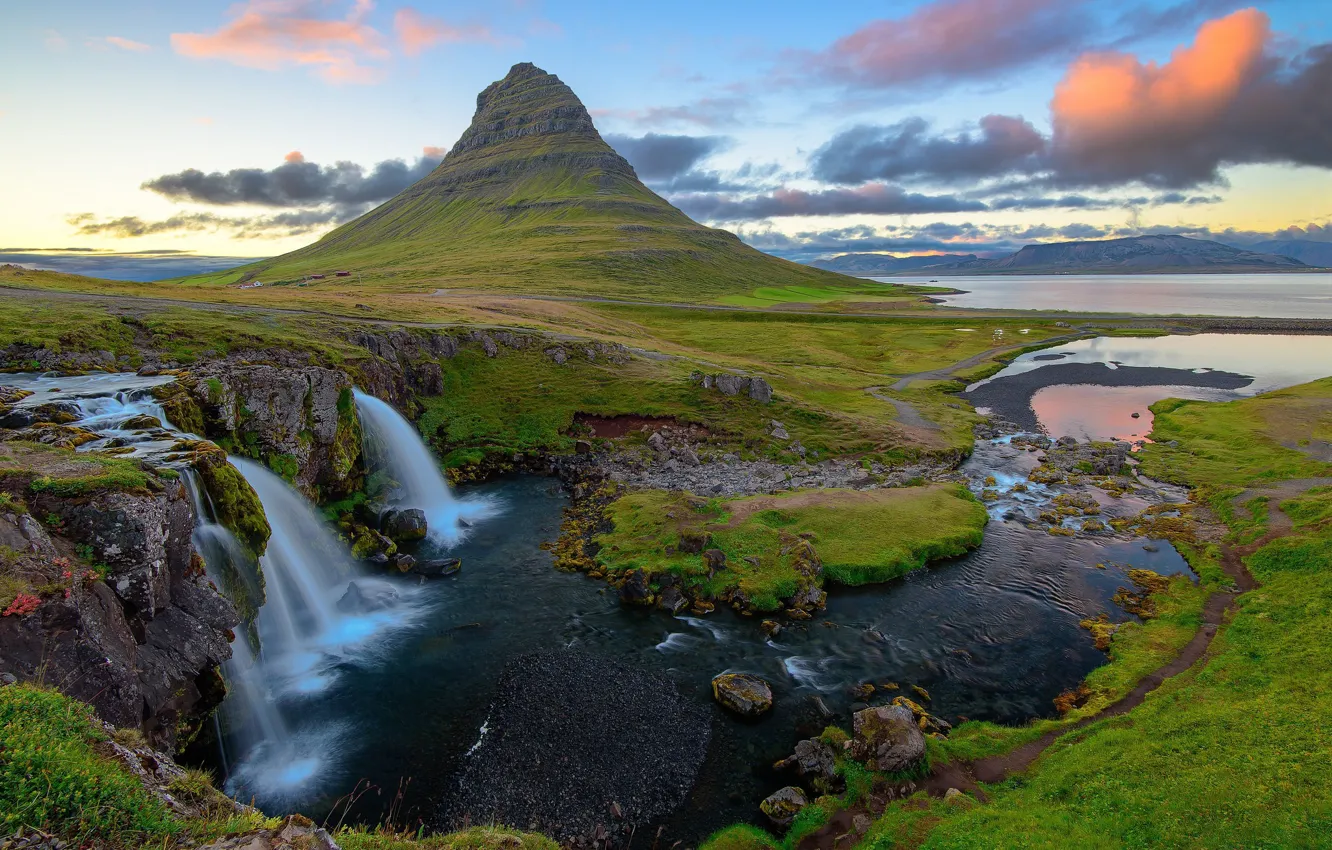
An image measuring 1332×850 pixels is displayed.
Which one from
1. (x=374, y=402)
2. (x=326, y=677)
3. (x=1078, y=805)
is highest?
Result: (x=374, y=402)

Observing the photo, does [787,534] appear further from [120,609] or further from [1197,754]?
[120,609]

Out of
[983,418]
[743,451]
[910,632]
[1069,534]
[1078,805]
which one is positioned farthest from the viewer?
[983,418]

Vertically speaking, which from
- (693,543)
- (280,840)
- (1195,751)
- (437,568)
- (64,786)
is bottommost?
(437,568)

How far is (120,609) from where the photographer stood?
61.7 feet

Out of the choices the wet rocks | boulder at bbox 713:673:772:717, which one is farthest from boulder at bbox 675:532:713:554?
the wet rocks

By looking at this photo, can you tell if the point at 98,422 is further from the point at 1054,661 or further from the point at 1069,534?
the point at 1069,534

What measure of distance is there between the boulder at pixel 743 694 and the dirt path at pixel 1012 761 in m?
5.84

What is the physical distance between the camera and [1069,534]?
1709 inches

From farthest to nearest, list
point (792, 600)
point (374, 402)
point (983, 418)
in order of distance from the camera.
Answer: point (983, 418) < point (374, 402) < point (792, 600)

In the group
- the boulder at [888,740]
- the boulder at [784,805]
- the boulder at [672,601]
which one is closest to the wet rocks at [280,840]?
the boulder at [784,805]

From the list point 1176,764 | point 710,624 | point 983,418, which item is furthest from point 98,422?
point 983,418

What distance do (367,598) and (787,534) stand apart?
26105mm

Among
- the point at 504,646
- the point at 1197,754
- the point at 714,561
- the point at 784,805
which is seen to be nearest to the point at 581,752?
the point at 784,805

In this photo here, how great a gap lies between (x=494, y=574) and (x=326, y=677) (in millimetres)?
11485
